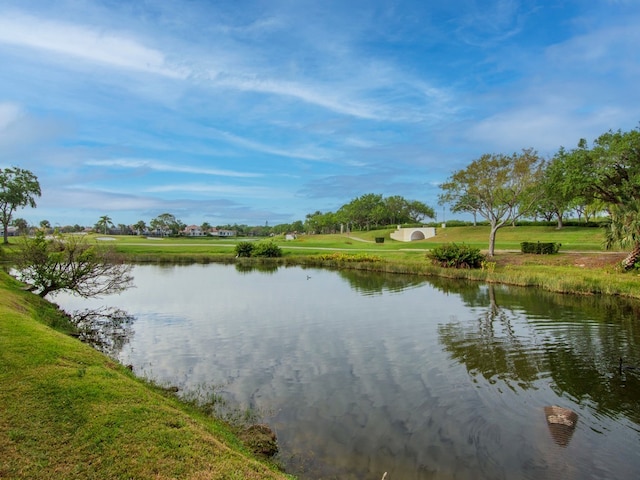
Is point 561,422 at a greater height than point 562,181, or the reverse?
point 562,181

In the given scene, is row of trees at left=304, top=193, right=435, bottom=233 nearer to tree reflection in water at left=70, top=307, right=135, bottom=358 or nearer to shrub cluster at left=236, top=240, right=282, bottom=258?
shrub cluster at left=236, top=240, right=282, bottom=258

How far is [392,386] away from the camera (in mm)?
10703

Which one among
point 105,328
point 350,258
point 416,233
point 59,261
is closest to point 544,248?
point 350,258

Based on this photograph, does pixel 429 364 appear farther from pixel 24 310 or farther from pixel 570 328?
pixel 24 310

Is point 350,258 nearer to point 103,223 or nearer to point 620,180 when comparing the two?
point 620,180

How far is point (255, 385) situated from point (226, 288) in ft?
58.6

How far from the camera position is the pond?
7.45 metres

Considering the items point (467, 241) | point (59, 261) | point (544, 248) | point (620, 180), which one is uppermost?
point (620, 180)

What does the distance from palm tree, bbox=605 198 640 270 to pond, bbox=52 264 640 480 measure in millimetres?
8149

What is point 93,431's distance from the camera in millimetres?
5496

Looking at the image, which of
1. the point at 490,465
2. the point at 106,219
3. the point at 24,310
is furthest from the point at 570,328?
the point at 106,219

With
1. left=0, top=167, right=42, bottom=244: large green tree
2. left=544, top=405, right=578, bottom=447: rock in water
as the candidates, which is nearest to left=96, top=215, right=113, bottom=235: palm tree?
left=0, top=167, right=42, bottom=244: large green tree

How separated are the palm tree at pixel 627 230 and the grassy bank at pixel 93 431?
30.7 m

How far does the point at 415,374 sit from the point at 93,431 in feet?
27.7
